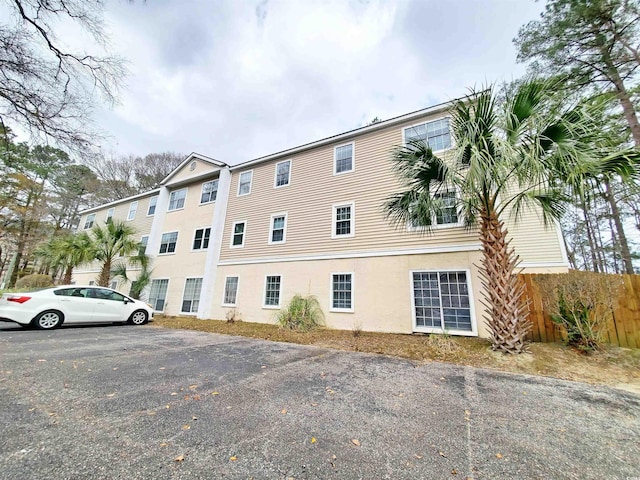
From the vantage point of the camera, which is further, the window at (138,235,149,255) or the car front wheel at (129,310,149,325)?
the window at (138,235,149,255)

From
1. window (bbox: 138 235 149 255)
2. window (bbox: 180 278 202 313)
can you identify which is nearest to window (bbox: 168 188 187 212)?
window (bbox: 138 235 149 255)

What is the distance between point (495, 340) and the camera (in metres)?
5.70

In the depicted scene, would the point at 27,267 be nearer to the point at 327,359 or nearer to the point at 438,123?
the point at 327,359

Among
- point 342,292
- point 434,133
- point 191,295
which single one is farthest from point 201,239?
point 434,133

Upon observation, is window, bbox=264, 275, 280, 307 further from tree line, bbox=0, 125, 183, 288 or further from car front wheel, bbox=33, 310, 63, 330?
tree line, bbox=0, 125, 183, 288

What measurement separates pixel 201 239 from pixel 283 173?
623 cm

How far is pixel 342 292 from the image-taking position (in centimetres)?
970

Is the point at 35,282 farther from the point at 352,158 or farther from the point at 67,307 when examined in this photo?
the point at 352,158

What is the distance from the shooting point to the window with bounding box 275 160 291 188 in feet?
41.4

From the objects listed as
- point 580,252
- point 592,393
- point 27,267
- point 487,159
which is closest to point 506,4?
point 487,159

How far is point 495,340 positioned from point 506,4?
1194 centimetres

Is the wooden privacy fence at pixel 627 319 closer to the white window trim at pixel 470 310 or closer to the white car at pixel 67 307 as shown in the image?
the white window trim at pixel 470 310

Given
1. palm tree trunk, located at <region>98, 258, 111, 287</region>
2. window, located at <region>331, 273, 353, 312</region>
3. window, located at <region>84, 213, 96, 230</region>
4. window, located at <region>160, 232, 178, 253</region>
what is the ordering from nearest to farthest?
window, located at <region>331, 273, 353, 312</region> < palm tree trunk, located at <region>98, 258, 111, 287</region> < window, located at <region>160, 232, 178, 253</region> < window, located at <region>84, 213, 96, 230</region>

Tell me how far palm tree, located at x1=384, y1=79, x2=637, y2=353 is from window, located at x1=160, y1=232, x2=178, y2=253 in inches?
566
